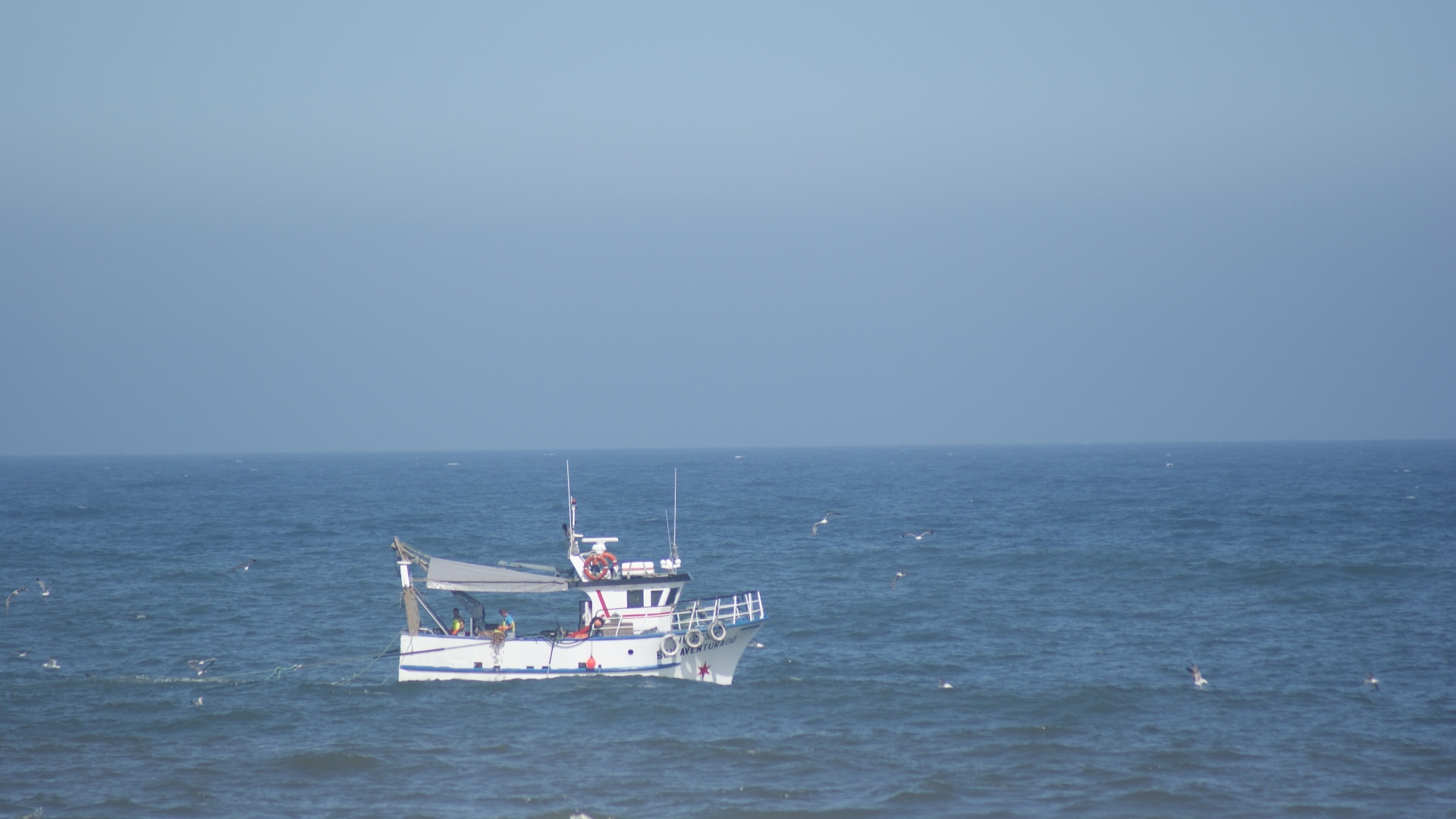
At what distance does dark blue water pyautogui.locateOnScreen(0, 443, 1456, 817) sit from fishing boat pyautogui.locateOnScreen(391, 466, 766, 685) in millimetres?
622

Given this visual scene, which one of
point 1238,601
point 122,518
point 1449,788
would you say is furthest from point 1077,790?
point 122,518

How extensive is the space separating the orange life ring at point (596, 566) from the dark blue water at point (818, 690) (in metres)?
3.21

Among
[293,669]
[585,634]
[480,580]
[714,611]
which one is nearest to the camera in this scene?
[480,580]

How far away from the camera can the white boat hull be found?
35.4m

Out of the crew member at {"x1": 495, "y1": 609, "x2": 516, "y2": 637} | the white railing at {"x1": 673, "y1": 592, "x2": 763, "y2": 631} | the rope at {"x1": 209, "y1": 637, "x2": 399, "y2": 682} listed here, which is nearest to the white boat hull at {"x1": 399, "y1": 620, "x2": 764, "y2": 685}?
the crew member at {"x1": 495, "y1": 609, "x2": 516, "y2": 637}

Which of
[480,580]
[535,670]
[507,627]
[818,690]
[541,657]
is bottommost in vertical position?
[818,690]

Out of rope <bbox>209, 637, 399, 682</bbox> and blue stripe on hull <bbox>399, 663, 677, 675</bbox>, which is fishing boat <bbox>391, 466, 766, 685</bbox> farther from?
rope <bbox>209, 637, 399, 682</bbox>

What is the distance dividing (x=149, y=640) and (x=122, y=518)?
6218 cm

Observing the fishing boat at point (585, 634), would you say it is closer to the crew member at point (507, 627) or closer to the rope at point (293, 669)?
the crew member at point (507, 627)

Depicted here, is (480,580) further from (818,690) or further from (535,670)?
(818,690)

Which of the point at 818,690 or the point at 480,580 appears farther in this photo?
the point at 818,690

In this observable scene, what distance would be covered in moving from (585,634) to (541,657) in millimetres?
1460

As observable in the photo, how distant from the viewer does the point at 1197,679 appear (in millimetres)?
35594

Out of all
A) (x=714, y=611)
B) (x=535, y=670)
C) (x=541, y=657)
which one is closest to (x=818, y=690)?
(x=714, y=611)
